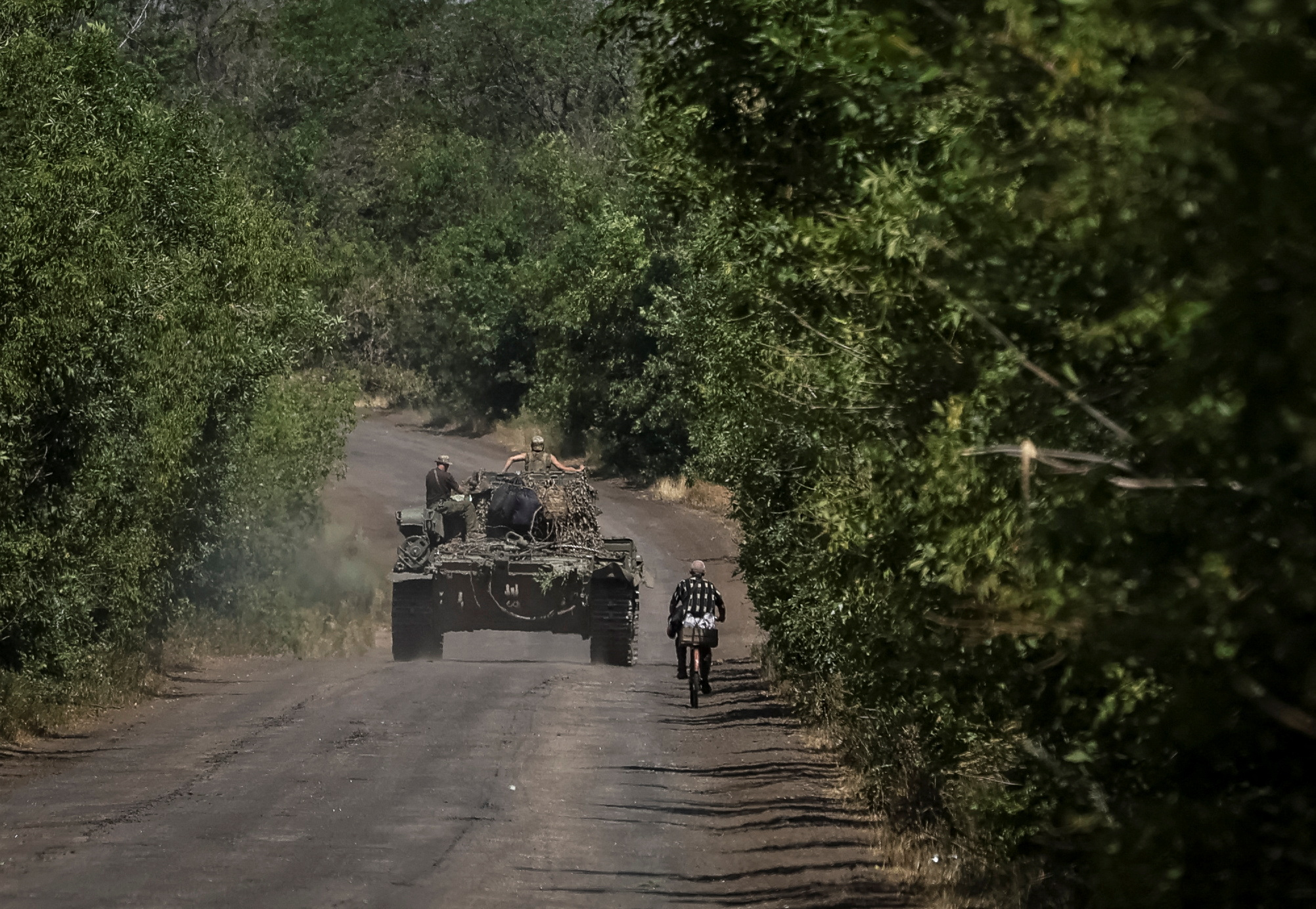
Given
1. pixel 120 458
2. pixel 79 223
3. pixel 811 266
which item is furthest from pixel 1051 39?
pixel 120 458

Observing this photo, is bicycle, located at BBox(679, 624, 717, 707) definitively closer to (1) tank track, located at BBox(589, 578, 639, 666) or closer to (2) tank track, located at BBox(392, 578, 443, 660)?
(1) tank track, located at BBox(589, 578, 639, 666)

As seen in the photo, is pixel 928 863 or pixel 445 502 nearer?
pixel 928 863

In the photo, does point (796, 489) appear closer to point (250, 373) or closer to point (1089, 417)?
point (250, 373)

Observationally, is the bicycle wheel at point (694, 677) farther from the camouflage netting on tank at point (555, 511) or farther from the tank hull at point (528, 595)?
the camouflage netting on tank at point (555, 511)

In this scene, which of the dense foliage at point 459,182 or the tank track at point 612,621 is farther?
the dense foliage at point 459,182

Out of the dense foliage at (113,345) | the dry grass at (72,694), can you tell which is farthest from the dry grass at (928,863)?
the dry grass at (72,694)

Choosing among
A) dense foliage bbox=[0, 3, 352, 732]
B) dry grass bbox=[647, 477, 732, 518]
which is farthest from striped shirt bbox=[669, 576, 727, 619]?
dry grass bbox=[647, 477, 732, 518]

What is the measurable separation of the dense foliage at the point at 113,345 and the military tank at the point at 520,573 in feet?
9.85

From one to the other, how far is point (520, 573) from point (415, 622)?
6.55ft

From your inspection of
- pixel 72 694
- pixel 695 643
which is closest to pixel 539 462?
pixel 695 643

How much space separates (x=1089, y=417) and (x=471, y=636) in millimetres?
27911

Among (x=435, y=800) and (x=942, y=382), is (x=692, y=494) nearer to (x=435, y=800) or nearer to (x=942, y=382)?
(x=435, y=800)

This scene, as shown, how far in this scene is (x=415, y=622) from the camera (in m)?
25.4

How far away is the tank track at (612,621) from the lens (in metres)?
24.6
